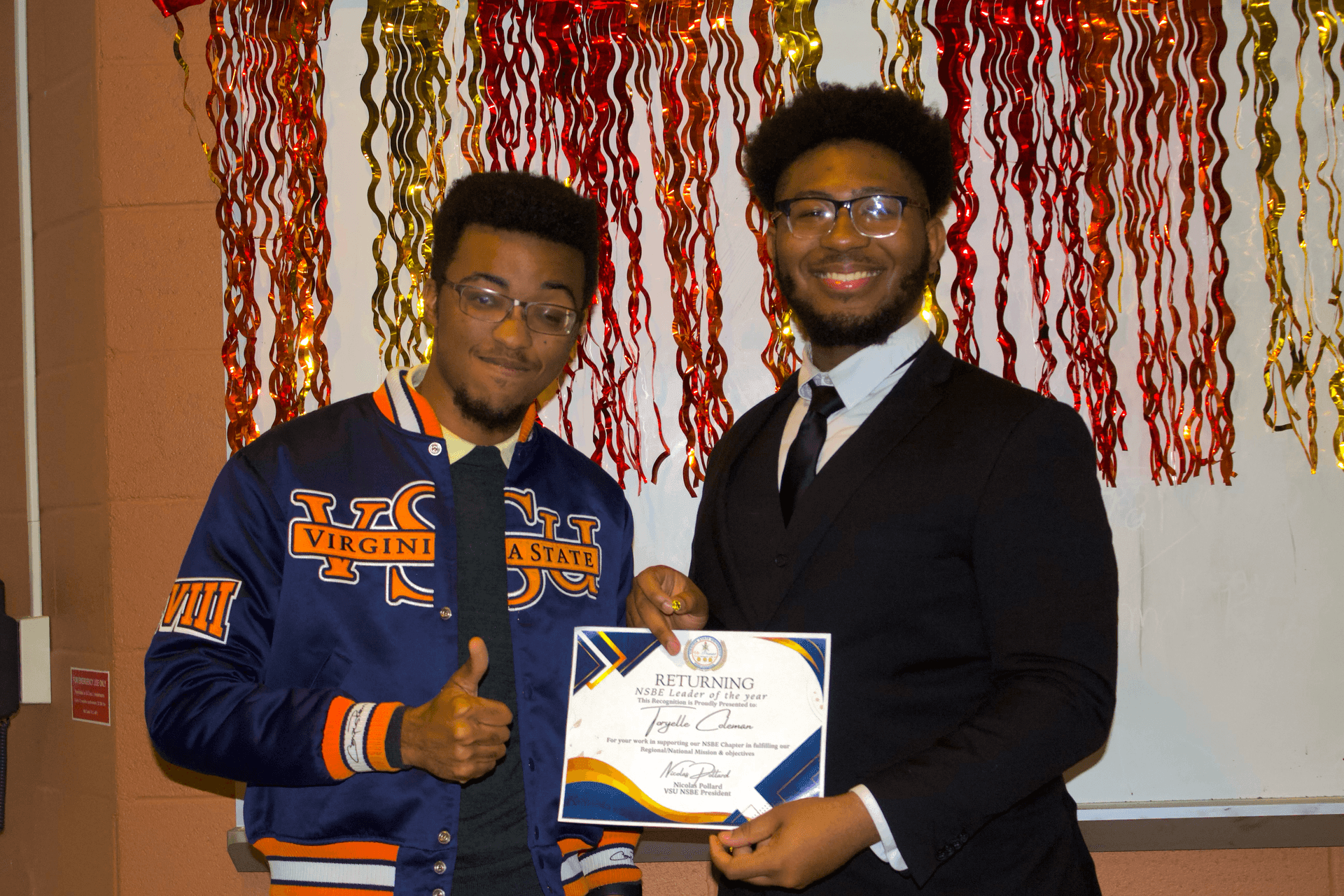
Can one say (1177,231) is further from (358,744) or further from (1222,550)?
(358,744)

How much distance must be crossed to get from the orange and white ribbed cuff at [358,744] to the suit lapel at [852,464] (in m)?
0.61

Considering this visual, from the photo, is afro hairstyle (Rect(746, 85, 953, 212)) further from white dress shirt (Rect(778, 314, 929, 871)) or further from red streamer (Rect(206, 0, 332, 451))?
red streamer (Rect(206, 0, 332, 451))

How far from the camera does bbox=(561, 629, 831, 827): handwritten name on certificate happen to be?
1.36m

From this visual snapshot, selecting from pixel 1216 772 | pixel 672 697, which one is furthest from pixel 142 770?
pixel 1216 772

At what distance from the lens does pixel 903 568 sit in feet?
4.60

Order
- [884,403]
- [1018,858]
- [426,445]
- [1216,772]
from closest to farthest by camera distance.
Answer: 1. [1018,858]
2. [884,403]
3. [426,445]
4. [1216,772]

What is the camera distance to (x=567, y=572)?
5.74ft

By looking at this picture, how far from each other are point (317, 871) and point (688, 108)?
6.03 feet

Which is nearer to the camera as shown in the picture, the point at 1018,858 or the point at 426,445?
the point at 1018,858

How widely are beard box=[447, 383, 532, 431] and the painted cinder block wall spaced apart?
100 centimetres

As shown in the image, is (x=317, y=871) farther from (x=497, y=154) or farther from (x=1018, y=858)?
(x=497, y=154)
